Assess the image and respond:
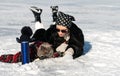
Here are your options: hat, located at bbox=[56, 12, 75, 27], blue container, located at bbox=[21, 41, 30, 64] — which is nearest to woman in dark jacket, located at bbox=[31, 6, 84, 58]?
hat, located at bbox=[56, 12, 75, 27]

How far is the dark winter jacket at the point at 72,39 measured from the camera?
21.3ft

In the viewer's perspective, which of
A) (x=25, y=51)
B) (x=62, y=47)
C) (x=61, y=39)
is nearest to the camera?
(x=25, y=51)

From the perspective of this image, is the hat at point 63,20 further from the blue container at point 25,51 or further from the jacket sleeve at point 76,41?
the blue container at point 25,51

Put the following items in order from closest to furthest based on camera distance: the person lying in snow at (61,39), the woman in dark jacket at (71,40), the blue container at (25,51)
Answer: the blue container at (25,51), the person lying in snow at (61,39), the woman in dark jacket at (71,40)

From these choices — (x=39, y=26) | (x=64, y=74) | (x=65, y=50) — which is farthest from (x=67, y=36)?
(x=64, y=74)

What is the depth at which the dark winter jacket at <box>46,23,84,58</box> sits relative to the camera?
650 centimetres

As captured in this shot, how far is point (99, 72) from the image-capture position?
222 inches

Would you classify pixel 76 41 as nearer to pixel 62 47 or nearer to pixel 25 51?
pixel 62 47

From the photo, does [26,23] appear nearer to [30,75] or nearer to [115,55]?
[115,55]

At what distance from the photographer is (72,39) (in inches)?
258

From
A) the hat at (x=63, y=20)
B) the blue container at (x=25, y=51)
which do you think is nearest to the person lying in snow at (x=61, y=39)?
the hat at (x=63, y=20)

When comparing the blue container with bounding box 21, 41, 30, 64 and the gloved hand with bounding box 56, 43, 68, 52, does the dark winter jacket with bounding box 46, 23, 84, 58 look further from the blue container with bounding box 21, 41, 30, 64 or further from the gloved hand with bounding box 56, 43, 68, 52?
the blue container with bounding box 21, 41, 30, 64

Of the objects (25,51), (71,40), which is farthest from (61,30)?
(25,51)

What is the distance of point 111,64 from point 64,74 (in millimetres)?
1096
